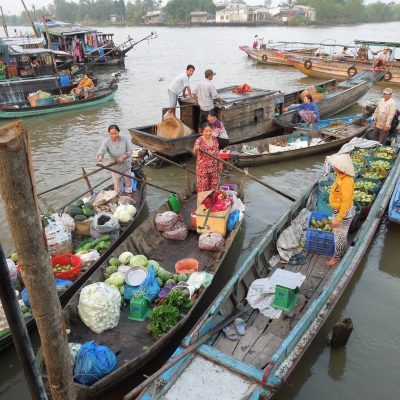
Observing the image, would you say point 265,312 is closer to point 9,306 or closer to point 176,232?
point 176,232

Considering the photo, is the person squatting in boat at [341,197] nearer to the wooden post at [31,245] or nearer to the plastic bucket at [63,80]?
the wooden post at [31,245]

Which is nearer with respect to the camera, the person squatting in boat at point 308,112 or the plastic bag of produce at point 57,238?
the plastic bag of produce at point 57,238

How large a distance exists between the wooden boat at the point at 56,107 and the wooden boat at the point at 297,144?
8979 mm

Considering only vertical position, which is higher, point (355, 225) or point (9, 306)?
point (9, 306)

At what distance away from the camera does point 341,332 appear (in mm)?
4973

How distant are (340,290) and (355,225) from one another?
80.4 inches

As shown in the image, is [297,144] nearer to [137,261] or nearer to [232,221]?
[232,221]

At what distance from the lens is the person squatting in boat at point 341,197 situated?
5199 millimetres

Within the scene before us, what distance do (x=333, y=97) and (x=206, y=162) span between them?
30.2 ft

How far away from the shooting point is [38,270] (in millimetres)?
2609

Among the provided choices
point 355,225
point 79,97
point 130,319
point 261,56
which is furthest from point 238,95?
point 261,56

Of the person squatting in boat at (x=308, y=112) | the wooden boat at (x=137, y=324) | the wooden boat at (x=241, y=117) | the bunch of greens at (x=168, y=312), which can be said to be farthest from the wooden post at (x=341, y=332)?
the person squatting in boat at (x=308, y=112)

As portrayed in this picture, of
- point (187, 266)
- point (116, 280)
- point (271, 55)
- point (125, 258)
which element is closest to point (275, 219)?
point (187, 266)

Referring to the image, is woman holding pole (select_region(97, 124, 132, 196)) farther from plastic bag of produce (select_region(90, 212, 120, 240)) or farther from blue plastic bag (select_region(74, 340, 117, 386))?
blue plastic bag (select_region(74, 340, 117, 386))
